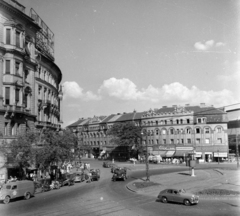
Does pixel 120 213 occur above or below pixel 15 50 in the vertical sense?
below

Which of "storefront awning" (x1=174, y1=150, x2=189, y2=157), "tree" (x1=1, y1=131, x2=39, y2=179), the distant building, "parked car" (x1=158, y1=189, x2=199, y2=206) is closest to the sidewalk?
"parked car" (x1=158, y1=189, x2=199, y2=206)

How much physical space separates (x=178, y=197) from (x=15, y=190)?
15077mm

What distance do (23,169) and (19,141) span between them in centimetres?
612

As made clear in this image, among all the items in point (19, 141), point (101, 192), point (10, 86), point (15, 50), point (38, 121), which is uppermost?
point (15, 50)

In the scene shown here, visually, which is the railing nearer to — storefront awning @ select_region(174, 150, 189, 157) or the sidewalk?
the sidewalk

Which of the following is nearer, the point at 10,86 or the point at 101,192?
the point at 101,192

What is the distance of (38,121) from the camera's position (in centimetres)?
5028

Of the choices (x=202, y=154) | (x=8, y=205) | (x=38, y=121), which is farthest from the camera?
(x=202, y=154)

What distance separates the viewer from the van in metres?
26.5

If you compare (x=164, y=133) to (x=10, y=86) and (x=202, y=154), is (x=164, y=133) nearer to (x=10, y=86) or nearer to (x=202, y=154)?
(x=202, y=154)

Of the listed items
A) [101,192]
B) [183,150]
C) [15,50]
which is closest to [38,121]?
A: [15,50]

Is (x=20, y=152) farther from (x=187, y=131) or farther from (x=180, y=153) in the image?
(x=187, y=131)

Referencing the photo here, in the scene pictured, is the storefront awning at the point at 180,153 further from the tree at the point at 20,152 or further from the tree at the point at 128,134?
the tree at the point at 20,152

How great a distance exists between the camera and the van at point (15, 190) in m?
26.5
